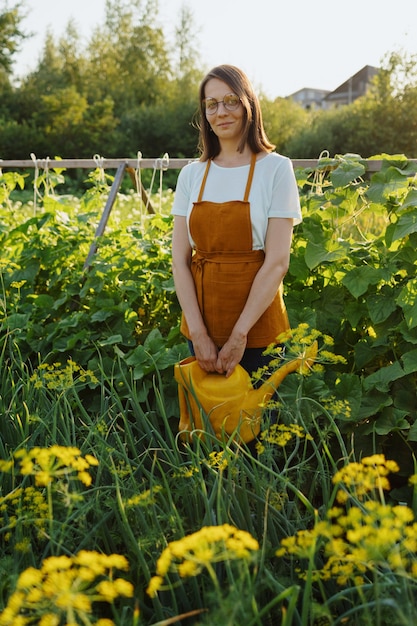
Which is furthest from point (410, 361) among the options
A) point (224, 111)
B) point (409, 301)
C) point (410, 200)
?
point (224, 111)

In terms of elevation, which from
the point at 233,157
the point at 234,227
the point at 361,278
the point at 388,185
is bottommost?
the point at 361,278

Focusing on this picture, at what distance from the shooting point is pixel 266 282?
2.14 meters

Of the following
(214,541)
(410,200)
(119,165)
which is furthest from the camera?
(119,165)

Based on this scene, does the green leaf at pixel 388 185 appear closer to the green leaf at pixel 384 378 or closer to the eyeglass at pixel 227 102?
the green leaf at pixel 384 378

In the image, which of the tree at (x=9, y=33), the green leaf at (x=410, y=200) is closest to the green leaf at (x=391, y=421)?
the green leaf at (x=410, y=200)

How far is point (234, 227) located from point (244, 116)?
365 millimetres

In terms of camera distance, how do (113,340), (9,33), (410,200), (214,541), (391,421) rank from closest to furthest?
(214,541) < (391,421) < (410,200) < (113,340) < (9,33)

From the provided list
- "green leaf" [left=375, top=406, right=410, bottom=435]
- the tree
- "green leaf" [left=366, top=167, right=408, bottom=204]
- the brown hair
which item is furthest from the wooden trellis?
the tree

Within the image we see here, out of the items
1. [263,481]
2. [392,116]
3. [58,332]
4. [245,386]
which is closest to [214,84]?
[245,386]

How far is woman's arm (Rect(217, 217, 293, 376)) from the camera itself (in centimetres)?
214

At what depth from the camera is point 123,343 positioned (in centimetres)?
313

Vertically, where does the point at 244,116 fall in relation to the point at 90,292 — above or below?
above

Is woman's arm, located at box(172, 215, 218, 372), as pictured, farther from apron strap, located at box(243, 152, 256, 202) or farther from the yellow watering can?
apron strap, located at box(243, 152, 256, 202)

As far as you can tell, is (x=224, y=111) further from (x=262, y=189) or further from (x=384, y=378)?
(x=384, y=378)
